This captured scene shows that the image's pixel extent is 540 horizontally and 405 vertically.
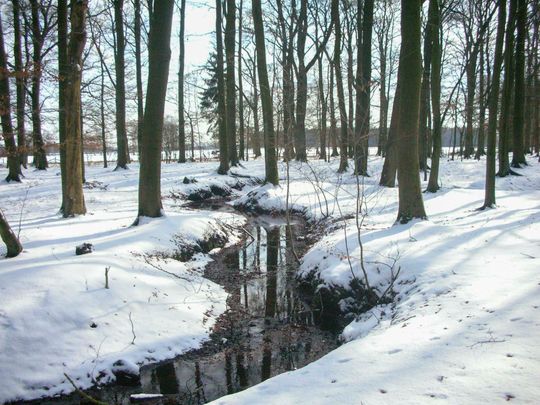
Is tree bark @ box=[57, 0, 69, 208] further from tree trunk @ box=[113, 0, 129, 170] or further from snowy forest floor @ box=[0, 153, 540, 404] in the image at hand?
tree trunk @ box=[113, 0, 129, 170]

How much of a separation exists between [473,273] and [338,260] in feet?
8.00

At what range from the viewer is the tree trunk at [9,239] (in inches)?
252

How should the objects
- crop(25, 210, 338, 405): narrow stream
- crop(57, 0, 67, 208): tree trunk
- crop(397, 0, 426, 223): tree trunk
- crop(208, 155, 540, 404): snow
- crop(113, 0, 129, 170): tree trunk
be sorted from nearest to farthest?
1. crop(208, 155, 540, 404): snow
2. crop(25, 210, 338, 405): narrow stream
3. crop(397, 0, 426, 223): tree trunk
4. crop(57, 0, 67, 208): tree trunk
5. crop(113, 0, 129, 170): tree trunk

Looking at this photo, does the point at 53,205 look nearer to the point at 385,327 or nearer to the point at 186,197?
the point at 186,197

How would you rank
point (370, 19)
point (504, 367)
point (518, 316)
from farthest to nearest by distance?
point (370, 19)
point (518, 316)
point (504, 367)

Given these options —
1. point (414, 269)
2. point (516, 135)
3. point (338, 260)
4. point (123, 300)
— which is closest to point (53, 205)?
point (123, 300)

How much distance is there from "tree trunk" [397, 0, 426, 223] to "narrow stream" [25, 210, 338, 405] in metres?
A: 2.94

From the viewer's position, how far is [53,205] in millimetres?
12094

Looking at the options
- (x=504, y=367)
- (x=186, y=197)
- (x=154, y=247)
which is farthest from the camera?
(x=186, y=197)

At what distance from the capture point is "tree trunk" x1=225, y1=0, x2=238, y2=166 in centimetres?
1805

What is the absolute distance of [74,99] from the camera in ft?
31.0

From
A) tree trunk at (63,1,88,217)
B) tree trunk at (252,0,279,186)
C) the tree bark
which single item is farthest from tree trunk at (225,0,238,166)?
tree trunk at (63,1,88,217)

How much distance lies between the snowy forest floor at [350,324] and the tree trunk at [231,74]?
1102cm

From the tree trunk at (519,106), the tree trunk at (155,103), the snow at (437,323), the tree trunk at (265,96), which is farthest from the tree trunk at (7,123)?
the tree trunk at (519,106)
